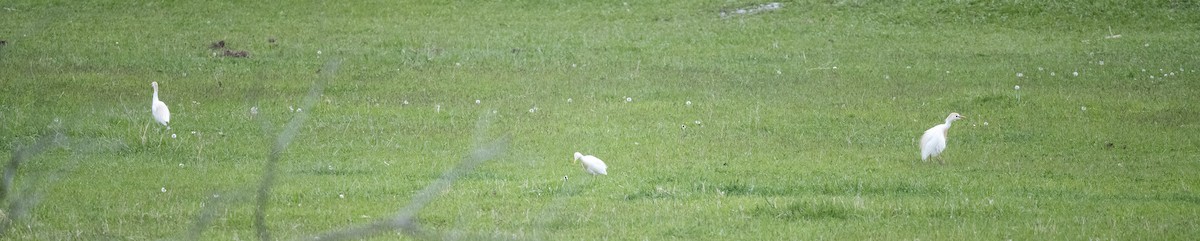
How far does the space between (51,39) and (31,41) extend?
0.62 m

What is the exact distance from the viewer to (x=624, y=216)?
380 inches

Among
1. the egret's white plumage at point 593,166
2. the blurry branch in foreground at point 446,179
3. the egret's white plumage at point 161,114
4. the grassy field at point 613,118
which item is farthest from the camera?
the egret's white plumage at point 161,114

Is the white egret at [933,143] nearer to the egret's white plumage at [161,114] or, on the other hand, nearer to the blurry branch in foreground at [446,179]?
the blurry branch in foreground at [446,179]

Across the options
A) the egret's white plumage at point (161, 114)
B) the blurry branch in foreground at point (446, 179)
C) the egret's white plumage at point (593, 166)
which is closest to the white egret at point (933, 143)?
the egret's white plumage at point (593, 166)

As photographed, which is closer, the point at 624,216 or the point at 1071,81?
the point at 624,216

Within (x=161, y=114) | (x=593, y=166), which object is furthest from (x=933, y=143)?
(x=161, y=114)

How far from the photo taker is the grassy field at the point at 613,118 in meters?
9.63

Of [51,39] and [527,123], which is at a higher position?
[527,123]

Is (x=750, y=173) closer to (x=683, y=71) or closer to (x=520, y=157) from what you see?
(x=520, y=157)

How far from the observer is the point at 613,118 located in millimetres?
15656

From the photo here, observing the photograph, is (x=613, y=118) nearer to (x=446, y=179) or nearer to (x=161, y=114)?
(x=446, y=179)

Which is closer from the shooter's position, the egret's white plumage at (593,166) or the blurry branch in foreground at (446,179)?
the blurry branch in foreground at (446,179)

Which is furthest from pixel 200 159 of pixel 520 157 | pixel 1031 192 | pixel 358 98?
pixel 1031 192

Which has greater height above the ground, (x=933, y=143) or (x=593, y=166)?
(x=593, y=166)
